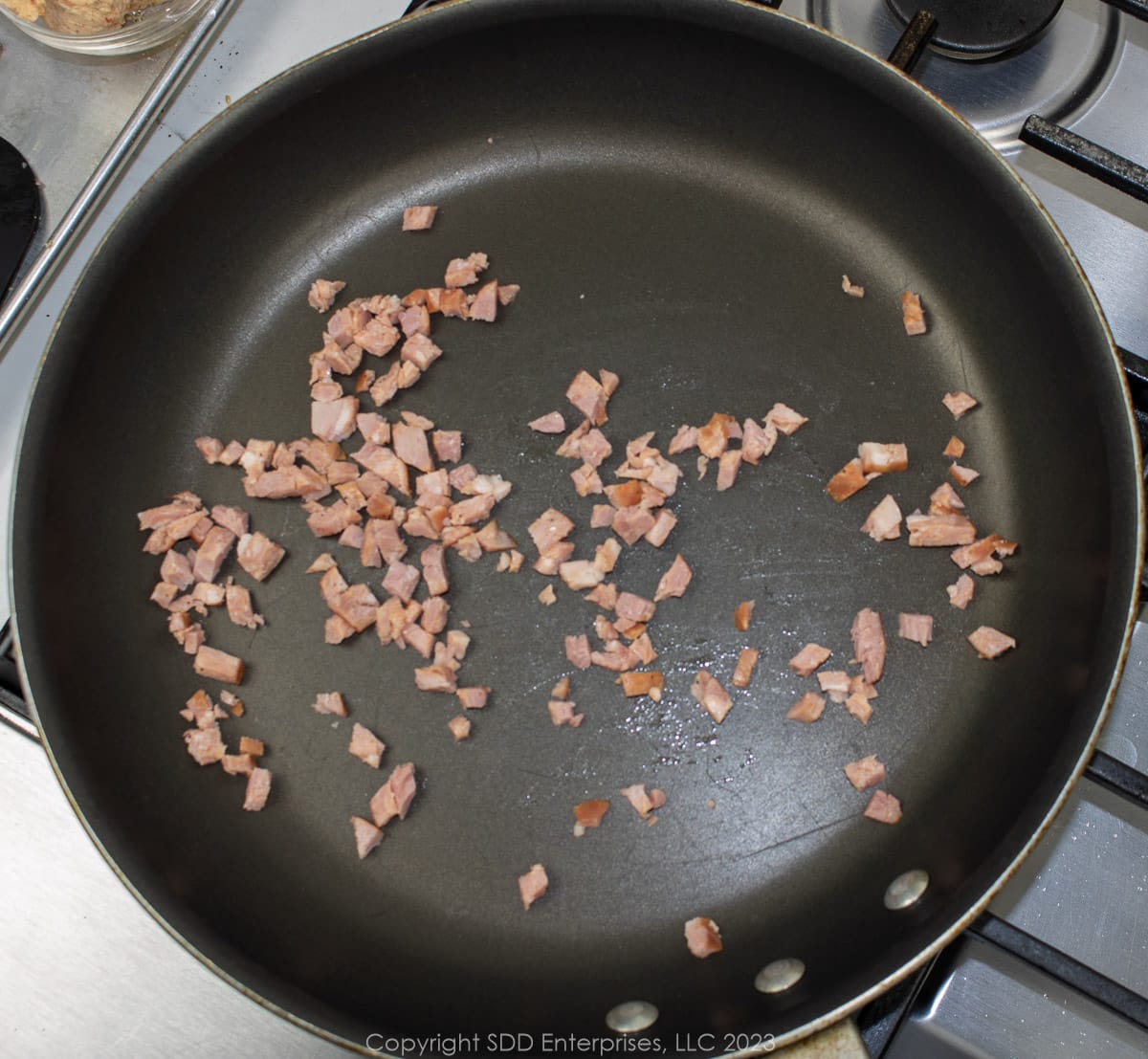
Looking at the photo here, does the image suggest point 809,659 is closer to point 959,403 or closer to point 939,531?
point 939,531

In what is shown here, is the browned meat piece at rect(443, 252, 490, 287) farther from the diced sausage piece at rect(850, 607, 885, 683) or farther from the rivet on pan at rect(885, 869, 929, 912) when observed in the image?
the rivet on pan at rect(885, 869, 929, 912)

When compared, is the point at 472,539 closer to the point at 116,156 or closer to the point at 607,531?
the point at 607,531

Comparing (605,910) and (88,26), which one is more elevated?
(88,26)

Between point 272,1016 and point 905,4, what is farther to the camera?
point 905,4

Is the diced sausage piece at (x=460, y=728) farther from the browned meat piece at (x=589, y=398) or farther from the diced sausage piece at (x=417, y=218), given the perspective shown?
the diced sausage piece at (x=417, y=218)

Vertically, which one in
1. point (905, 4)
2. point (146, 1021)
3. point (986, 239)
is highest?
point (905, 4)

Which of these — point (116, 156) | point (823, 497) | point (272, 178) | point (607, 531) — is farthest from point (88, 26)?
point (823, 497)

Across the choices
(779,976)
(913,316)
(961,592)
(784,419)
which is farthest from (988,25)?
(779,976)
